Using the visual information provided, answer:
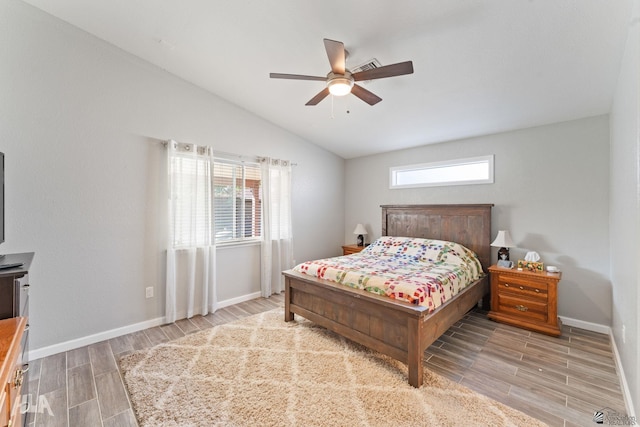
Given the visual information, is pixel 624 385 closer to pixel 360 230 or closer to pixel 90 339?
pixel 360 230

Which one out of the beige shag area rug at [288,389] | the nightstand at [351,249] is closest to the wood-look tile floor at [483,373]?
the beige shag area rug at [288,389]

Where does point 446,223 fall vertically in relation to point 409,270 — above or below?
above

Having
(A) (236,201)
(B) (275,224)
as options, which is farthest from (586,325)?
(A) (236,201)

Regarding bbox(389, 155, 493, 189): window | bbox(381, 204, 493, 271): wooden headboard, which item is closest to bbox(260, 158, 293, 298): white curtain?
bbox(381, 204, 493, 271): wooden headboard

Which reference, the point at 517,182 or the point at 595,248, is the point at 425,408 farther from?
the point at 517,182

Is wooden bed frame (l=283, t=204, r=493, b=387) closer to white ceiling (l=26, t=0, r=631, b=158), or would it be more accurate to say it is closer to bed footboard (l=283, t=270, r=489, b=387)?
bed footboard (l=283, t=270, r=489, b=387)

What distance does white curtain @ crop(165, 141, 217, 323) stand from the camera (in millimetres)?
3369

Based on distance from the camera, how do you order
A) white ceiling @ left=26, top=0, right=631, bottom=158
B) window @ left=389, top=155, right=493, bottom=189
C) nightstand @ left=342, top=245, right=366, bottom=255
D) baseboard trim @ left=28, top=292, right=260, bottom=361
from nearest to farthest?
1. white ceiling @ left=26, top=0, right=631, bottom=158
2. baseboard trim @ left=28, top=292, right=260, bottom=361
3. window @ left=389, top=155, right=493, bottom=189
4. nightstand @ left=342, top=245, right=366, bottom=255

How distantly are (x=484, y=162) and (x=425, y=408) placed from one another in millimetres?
3380

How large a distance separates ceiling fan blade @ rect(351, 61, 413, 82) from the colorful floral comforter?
1.77 meters

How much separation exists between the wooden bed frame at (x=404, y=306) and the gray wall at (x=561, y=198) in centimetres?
25

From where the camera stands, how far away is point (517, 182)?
3.67 m

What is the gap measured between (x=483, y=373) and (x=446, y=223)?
2.28 m

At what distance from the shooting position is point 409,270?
3129mm
